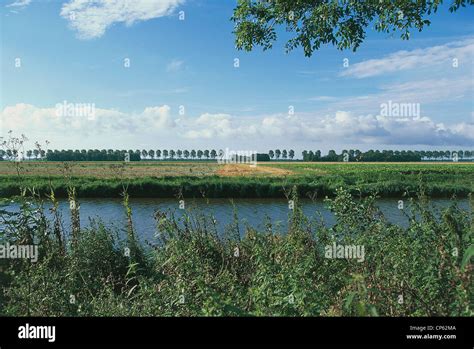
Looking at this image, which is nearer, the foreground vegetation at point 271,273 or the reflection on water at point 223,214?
the foreground vegetation at point 271,273

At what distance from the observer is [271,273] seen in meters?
4.02

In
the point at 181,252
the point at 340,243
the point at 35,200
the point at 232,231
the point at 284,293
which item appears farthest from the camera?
the point at 232,231

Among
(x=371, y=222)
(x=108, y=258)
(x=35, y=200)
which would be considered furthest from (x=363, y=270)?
(x=35, y=200)

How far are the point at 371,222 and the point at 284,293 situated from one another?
2123 mm

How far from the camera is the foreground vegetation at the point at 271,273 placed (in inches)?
129

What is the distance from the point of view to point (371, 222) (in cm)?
520

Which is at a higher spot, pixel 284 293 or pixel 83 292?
pixel 284 293

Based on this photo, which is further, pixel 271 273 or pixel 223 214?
pixel 223 214

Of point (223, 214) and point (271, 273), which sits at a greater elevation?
point (271, 273)

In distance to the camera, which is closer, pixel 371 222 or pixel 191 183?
pixel 371 222

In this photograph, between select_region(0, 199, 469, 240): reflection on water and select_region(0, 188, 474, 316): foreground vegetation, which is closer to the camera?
select_region(0, 188, 474, 316): foreground vegetation

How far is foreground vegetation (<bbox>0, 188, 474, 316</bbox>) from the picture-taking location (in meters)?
3.29
